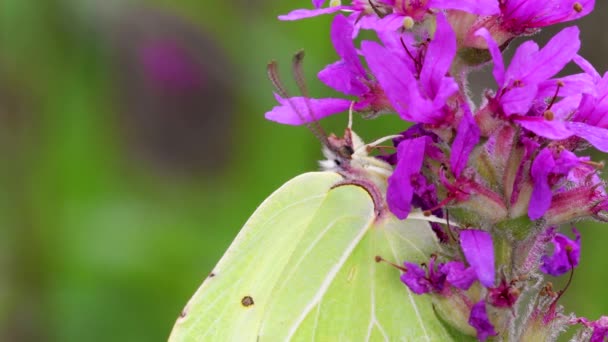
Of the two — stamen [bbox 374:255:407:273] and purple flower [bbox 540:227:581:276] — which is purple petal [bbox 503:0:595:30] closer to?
purple flower [bbox 540:227:581:276]

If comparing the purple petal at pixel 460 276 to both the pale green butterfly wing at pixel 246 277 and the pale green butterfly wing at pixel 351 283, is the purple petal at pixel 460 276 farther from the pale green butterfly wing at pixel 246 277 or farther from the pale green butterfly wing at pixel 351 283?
the pale green butterfly wing at pixel 246 277

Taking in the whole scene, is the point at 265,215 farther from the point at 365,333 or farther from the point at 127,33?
the point at 127,33

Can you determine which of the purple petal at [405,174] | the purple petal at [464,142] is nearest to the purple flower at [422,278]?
the purple petal at [405,174]

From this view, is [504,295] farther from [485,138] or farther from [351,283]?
[351,283]

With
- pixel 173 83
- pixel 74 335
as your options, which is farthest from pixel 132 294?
pixel 173 83

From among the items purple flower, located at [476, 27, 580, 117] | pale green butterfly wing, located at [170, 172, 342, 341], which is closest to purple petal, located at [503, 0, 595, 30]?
purple flower, located at [476, 27, 580, 117]

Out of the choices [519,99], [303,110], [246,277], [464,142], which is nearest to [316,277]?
[246,277]

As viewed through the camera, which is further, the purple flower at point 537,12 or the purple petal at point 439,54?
the purple flower at point 537,12
